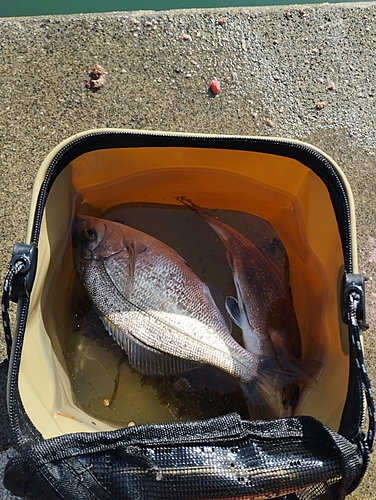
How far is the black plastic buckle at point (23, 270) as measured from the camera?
144cm

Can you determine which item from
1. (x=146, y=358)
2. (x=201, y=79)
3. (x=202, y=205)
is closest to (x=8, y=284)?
(x=146, y=358)

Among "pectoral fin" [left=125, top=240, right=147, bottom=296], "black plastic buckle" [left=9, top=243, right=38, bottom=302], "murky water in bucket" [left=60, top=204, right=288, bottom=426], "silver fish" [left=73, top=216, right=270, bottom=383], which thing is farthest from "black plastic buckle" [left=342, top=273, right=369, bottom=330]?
"black plastic buckle" [left=9, top=243, right=38, bottom=302]

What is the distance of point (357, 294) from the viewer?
4.79 ft

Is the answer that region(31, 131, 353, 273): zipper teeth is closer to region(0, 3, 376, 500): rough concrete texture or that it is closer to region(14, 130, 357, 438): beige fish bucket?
region(14, 130, 357, 438): beige fish bucket

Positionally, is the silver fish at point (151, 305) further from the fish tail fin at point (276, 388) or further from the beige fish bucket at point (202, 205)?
the beige fish bucket at point (202, 205)

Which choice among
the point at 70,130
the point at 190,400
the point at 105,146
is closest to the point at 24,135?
the point at 70,130

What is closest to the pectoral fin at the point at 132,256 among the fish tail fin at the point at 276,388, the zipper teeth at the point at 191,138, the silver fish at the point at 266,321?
the silver fish at the point at 266,321

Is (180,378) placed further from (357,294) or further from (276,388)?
(357,294)

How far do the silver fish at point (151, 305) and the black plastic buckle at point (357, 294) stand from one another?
0.52 meters

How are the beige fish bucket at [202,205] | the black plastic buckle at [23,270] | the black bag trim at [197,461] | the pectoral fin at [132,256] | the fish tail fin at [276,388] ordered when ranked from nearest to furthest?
the black bag trim at [197,461] → the black plastic buckle at [23,270] → the beige fish bucket at [202,205] → the fish tail fin at [276,388] → the pectoral fin at [132,256]

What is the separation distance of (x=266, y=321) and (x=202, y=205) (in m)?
0.63

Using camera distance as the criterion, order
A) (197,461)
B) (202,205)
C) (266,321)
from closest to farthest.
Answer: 1. (197,461)
2. (266,321)
3. (202,205)

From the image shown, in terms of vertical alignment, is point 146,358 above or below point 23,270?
below

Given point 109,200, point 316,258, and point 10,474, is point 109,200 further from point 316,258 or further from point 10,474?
point 10,474
